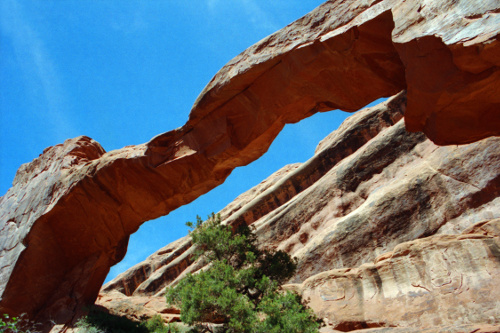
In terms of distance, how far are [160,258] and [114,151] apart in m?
19.8

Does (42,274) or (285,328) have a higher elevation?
(42,274)

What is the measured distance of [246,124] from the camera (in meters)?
14.8

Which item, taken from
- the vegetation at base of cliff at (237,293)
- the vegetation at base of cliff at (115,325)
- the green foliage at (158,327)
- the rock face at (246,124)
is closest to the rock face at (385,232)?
the rock face at (246,124)

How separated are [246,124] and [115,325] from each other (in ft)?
29.2

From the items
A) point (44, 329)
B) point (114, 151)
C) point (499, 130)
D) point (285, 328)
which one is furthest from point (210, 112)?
point (44, 329)

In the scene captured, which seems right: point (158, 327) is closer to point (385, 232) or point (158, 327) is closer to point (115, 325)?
point (115, 325)

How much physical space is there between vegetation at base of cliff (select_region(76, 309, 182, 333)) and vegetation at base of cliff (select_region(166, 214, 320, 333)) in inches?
36.1

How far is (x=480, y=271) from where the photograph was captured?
44.1 feet

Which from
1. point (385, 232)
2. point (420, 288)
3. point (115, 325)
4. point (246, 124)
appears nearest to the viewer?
point (420, 288)

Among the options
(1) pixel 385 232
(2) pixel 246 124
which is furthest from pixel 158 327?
(1) pixel 385 232

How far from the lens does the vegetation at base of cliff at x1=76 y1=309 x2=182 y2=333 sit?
14633mm

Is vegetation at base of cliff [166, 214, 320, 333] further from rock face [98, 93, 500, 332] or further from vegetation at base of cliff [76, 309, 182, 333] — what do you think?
rock face [98, 93, 500, 332]

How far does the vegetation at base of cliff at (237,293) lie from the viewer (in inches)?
510

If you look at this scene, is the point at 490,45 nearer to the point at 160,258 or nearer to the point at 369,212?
the point at 369,212
